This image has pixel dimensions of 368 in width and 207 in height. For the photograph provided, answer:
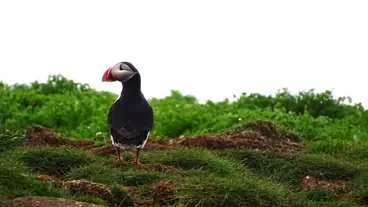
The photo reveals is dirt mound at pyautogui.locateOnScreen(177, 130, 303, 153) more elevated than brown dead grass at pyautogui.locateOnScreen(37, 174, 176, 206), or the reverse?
dirt mound at pyautogui.locateOnScreen(177, 130, 303, 153)

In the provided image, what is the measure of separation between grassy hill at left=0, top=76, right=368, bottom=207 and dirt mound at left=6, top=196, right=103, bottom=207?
0.03 meters

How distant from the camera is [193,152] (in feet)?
42.5

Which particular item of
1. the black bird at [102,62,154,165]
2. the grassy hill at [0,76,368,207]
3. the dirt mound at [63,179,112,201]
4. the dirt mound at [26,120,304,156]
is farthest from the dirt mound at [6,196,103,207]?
the dirt mound at [26,120,304,156]

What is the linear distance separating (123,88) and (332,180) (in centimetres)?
309

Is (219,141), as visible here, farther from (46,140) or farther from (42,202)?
(42,202)

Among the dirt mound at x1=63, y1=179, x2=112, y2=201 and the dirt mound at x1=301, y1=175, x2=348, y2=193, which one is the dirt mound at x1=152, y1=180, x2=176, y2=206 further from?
the dirt mound at x1=301, y1=175, x2=348, y2=193

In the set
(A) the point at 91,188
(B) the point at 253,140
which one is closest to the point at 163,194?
(A) the point at 91,188

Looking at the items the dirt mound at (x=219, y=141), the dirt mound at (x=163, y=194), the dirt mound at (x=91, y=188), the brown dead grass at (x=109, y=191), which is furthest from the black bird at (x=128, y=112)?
the dirt mound at (x=219, y=141)

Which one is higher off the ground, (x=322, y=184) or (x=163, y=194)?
(x=163, y=194)

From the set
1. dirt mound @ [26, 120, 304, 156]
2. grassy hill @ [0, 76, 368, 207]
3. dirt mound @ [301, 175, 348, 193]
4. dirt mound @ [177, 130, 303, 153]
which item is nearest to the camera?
grassy hill @ [0, 76, 368, 207]

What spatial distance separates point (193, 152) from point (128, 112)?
119 cm

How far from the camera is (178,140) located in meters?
15.8

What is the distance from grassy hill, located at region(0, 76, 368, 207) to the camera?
10516mm

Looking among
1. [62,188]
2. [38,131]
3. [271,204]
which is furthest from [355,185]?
[38,131]
